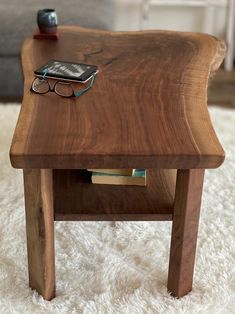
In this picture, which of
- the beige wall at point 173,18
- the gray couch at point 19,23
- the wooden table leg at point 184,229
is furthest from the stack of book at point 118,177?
the beige wall at point 173,18

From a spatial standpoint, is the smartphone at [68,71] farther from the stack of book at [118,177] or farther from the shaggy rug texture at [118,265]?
the shaggy rug texture at [118,265]

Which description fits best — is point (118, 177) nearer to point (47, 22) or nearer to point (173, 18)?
point (47, 22)

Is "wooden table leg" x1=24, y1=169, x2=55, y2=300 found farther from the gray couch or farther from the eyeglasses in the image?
the gray couch

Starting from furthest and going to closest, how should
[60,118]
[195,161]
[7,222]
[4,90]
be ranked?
[4,90] → [7,222] → [60,118] → [195,161]

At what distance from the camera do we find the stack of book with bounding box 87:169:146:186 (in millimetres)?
1439

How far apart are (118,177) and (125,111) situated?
0.21 m

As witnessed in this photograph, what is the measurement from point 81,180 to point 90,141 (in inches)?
12.5

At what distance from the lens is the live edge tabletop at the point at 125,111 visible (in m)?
1.14

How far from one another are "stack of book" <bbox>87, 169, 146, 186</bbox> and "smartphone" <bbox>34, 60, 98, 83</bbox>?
0.88 ft

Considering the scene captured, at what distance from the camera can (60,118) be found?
1.28 m

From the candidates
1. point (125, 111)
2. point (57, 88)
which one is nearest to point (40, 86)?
point (57, 88)

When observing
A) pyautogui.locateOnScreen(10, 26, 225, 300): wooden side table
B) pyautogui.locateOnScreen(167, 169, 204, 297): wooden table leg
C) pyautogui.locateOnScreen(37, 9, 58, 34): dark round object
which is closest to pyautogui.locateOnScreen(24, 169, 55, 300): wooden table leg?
pyautogui.locateOnScreen(10, 26, 225, 300): wooden side table

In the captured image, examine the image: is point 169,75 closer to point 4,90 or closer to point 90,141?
point 90,141

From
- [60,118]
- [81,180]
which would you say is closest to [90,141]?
[60,118]
